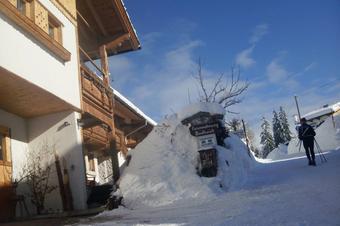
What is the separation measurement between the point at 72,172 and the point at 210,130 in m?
4.06

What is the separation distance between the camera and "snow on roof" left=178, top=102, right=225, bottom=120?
1148cm

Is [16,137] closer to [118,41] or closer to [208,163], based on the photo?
[208,163]

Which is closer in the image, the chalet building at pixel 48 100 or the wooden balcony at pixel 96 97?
the chalet building at pixel 48 100

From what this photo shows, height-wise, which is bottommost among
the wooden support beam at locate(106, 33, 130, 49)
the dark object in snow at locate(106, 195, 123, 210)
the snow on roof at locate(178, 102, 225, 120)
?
the dark object in snow at locate(106, 195, 123, 210)

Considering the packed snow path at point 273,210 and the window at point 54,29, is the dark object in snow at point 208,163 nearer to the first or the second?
the packed snow path at point 273,210

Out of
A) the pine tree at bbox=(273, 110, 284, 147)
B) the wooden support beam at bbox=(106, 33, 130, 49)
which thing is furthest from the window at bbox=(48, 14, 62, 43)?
the pine tree at bbox=(273, 110, 284, 147)

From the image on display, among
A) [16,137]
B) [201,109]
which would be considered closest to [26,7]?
[16,137]

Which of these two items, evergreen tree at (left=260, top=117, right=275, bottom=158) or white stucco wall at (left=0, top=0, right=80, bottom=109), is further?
evergreen tree at (left=260, top=117, right=275, bottom=158)

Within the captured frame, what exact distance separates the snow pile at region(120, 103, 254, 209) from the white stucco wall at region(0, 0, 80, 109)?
2619mm

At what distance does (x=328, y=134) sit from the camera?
35.0 metres

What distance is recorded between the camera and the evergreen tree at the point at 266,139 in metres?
68.3

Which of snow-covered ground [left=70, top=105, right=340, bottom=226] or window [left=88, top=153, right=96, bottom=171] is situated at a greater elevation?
window [left=88, top=153, right=96, bottom=171]

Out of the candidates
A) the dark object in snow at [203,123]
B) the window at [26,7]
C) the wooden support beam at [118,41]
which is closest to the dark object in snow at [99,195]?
the dark object in snow at [203,123]

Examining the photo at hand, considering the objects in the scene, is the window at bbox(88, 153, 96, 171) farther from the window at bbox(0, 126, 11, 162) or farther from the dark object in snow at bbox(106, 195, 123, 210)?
the window at bbox(0, 126, 11, 162)
